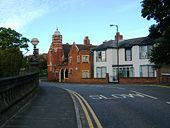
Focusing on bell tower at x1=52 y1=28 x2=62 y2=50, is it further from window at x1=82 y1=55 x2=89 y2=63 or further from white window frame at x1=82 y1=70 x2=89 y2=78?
white window frame at x1=82 y1=70 x2=89 y2=78

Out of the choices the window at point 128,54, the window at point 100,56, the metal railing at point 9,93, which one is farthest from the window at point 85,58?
the metal railing at point 9,93

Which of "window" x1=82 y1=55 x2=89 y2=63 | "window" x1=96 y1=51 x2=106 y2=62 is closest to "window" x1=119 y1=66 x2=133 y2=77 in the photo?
"window" x1=96 y1=51 x2=106 y2=62

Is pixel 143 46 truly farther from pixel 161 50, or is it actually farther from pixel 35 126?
pixel 35 126

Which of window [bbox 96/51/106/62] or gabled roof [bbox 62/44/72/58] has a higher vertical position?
gabled roof [bbox 62/44/72/58]

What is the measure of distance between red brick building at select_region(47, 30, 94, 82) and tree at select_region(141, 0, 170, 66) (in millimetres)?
35781

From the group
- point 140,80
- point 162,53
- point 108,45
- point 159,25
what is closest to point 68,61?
point 108,45

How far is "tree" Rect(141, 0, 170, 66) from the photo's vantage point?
128 ft

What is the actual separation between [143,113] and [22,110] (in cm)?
458

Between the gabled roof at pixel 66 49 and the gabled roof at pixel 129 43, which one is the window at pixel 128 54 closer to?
the gabled roof at pixel 129 43

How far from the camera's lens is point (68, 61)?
8644 centimetres

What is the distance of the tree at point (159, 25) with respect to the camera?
38.9 metres

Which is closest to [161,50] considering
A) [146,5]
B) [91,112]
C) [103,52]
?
[146,5]

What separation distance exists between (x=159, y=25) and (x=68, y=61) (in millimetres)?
46784

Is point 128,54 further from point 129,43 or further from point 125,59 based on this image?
point 129,43
